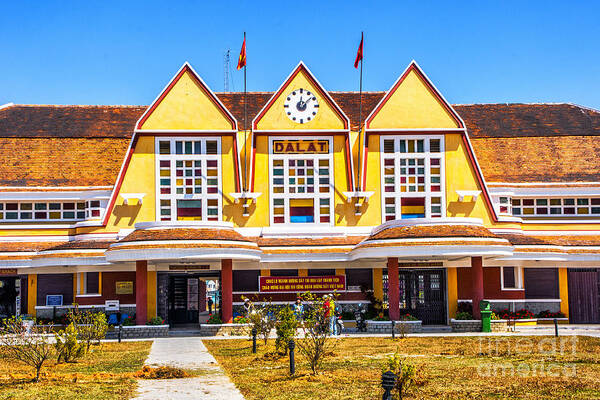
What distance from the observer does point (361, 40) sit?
39.7 metres

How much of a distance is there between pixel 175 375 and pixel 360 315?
17133mm

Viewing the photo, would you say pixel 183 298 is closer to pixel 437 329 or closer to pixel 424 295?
pixel 424 295

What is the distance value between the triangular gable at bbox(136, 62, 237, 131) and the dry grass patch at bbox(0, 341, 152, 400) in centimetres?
1690

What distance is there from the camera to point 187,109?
40438mm

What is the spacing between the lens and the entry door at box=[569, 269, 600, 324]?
4022cm

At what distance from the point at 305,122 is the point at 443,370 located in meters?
22.6

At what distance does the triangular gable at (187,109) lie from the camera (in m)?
40.2

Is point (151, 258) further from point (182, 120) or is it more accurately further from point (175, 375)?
point (175, 375)

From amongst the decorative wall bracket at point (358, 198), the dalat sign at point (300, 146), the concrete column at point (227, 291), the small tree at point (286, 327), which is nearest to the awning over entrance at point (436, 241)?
the decorative wall bracket at point (358, 198)

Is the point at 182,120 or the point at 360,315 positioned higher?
the point at 182,120

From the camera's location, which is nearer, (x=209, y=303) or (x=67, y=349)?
(x=67, y=349)

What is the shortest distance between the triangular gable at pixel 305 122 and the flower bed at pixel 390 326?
11.3 m

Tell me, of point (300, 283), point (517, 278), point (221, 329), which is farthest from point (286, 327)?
point (517, 278)

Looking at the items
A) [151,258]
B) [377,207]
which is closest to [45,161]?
[151,258]
